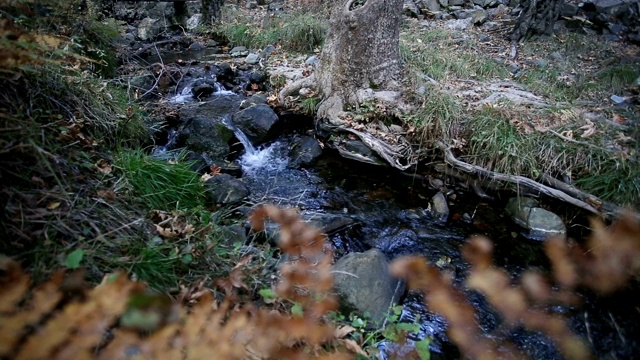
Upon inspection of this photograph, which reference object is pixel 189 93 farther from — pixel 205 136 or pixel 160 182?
pixel 160 182

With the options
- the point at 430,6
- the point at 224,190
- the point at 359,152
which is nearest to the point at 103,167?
the point at 224,190

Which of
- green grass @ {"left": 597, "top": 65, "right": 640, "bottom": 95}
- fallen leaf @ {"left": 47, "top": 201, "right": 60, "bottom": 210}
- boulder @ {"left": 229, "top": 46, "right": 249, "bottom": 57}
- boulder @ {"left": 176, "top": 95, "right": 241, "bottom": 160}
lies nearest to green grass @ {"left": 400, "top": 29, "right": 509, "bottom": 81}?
green grass @ {"left": 597, "top": 65, "right": 640, "bottom": 95}

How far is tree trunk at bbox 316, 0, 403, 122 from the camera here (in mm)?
5523

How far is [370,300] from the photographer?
2760 millimetres

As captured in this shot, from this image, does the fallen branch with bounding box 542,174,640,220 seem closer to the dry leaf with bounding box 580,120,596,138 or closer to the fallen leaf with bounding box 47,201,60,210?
the dry leaf with bounding box 580,120,596,138

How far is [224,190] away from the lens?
3.97 m

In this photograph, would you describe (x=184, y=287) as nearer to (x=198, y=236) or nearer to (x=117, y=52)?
(x=198, y=236)

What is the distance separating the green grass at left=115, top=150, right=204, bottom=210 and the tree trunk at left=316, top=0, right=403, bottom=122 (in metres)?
2.63

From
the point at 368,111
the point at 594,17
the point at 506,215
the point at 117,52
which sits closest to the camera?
the point at 506,215

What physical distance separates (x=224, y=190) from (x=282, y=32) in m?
6.44

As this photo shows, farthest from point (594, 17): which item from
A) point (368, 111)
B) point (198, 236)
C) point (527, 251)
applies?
point (198, 236)

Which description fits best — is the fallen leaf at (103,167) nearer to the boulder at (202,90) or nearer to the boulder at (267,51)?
the boulder at (202,90)

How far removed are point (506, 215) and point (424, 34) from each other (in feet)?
18.1

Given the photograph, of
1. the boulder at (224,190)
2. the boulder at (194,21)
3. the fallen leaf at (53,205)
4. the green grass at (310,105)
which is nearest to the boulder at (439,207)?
the boulder at (224,190)
